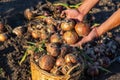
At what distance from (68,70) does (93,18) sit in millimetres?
1584

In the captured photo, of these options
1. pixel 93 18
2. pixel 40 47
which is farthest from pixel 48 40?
pixel 93 18

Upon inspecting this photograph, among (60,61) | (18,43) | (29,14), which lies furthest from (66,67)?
(29,14)

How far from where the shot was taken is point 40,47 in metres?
3.23

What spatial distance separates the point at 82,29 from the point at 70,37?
0.19 metres

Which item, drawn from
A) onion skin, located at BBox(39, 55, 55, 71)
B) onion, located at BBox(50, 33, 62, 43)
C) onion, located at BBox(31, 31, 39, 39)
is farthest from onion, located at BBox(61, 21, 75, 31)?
onion skin, located at BBox(39, 55, 55, 71)

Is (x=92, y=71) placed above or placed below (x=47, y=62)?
below

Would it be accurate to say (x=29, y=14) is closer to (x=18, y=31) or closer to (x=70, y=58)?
(x=18, y=31)

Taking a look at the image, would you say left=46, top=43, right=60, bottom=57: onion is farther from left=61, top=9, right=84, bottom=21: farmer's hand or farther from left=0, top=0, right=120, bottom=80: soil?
left=61, top=9, right=84, bottom=21: farmer's hand

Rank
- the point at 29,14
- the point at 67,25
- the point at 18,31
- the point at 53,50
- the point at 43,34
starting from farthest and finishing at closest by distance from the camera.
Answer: the point at 29,14 → the point at 18,31 → the point at 43,34 → the point at 67,25 → the point at 53,50

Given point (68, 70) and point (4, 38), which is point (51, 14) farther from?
point (68, 70)

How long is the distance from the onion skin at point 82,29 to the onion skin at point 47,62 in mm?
694

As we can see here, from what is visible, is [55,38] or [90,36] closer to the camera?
[55,38]

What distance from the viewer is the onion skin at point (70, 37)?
141 inches

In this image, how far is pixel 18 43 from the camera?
4.01 meters
